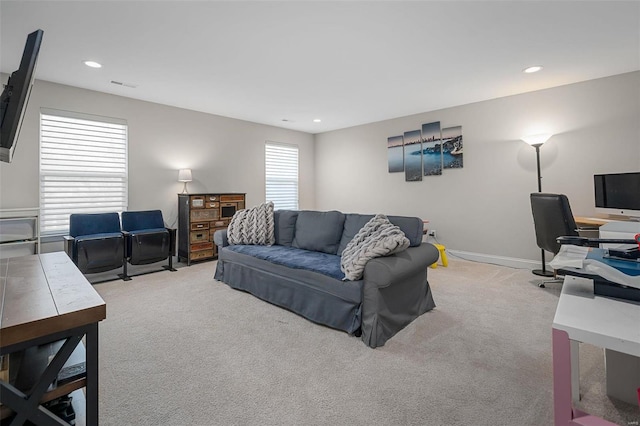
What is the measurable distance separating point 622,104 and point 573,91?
1.70 feet

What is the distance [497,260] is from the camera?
4.44 m

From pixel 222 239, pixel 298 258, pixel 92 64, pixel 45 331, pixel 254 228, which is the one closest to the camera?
pixel 45 331

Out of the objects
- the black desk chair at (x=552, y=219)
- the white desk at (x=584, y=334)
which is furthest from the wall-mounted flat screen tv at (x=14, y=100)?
the black desk chair at (x=552, y=219)

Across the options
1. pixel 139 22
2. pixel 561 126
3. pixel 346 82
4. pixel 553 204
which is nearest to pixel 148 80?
pixel 139 22

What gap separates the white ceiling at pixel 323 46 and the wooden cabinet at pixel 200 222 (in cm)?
150

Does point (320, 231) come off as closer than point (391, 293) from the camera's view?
No

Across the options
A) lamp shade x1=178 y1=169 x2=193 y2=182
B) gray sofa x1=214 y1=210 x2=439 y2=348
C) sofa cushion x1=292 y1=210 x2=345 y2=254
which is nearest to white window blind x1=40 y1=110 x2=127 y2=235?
lamp shade x1=178 y1=169 x2=193 y2=182

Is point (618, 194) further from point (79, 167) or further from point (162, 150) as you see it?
point (79, 167)

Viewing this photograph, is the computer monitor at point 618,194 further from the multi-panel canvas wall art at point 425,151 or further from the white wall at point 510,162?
the multi-panel canvas wall art at point 425,151

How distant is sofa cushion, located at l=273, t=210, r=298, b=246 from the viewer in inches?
139

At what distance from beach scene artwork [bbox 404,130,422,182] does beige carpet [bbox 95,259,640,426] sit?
8.97 ft

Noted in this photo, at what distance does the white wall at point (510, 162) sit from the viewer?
3.56 m

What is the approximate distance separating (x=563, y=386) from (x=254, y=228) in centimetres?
305

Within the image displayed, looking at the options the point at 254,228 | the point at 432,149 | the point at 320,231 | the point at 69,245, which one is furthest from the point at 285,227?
the point at 432,149
